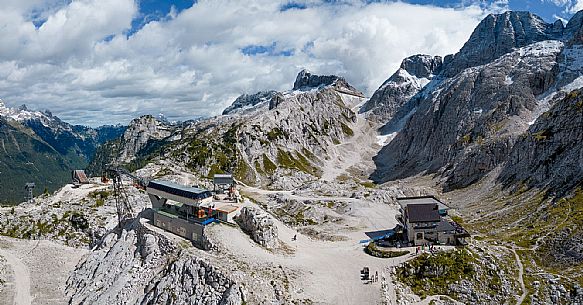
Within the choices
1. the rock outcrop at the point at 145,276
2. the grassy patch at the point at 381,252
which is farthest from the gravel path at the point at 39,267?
the grassy patch at the point at 381,252

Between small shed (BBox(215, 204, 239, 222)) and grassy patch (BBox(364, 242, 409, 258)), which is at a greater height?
small shed (BBox(215, 204, 239, 222))

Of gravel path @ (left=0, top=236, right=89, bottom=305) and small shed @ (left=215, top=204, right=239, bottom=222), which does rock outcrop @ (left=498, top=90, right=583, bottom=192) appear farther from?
gravel path @ (left=0, top=236, right=89, bottom=305)

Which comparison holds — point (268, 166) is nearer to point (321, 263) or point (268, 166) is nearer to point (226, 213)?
point (226, 213)

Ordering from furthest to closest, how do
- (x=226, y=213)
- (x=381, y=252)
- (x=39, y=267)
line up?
(x=39, y=267) < (x=226, y=213) < (x=381, y=252)

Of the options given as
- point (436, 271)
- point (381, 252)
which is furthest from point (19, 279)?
point (436, 271)

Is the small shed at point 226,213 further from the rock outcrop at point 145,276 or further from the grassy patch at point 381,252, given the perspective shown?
the grassy patch at point 381,252

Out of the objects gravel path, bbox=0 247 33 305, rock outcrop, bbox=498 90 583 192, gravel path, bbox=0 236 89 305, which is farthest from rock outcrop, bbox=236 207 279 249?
rock outcrop, bbox=498 90 583 192
